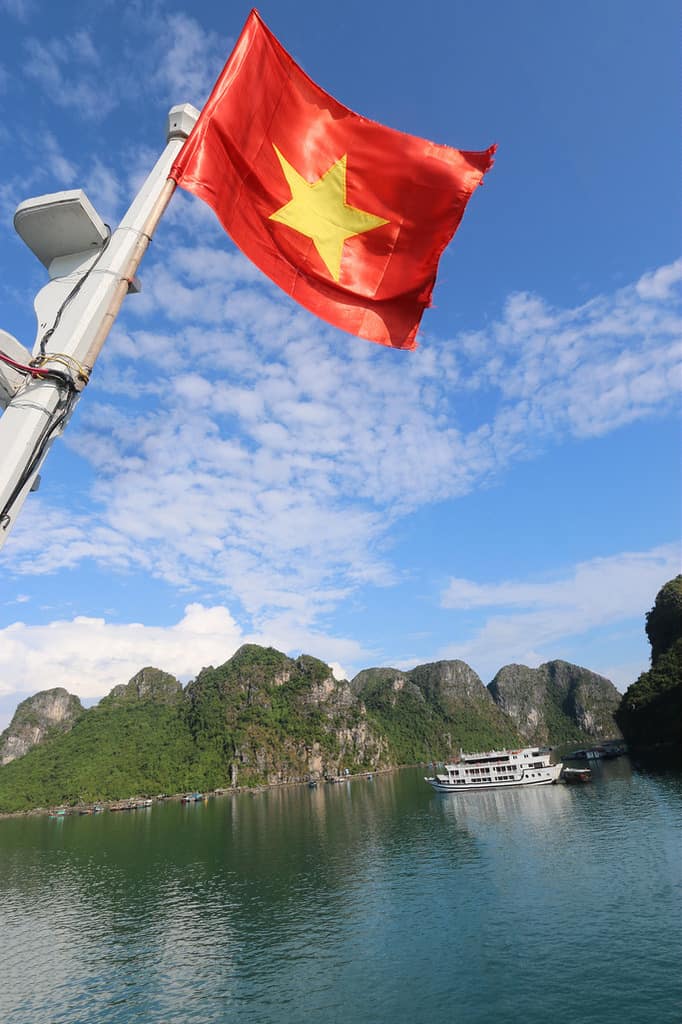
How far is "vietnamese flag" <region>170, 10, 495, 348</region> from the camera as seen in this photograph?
6.55 m

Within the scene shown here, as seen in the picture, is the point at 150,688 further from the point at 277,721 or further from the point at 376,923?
the point at 376,923

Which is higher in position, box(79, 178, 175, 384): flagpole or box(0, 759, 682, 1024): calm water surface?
box(79, 178, 175, 384): flagpole

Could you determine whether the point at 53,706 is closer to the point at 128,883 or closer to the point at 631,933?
the point at 128,883

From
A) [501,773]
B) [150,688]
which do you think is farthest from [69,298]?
[150,688]

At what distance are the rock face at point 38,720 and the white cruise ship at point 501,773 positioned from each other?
130 meters

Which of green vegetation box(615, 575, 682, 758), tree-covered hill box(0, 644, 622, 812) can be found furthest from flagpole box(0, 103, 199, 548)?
tree-covered hill box(0, 644, 622, 812)

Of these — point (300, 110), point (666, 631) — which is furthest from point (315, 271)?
point (666, 631)

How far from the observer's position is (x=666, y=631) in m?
119

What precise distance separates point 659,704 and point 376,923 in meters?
75.7

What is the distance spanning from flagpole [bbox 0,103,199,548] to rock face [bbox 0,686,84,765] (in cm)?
18601

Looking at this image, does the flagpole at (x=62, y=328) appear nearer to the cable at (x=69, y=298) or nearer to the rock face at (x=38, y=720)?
the cable at (x=69, y=298)

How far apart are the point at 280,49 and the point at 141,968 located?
37.8 meters

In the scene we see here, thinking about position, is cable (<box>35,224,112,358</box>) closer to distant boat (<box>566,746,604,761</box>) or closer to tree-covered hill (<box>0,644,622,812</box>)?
distant boat (<box>566,746,604,761</box>)

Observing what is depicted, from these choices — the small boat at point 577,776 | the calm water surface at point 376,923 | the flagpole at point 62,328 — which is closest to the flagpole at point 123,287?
the flagpole at point 62,328
